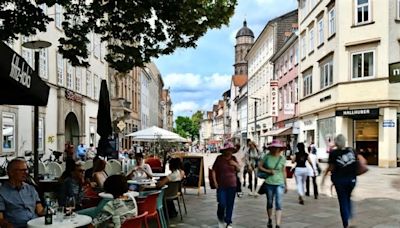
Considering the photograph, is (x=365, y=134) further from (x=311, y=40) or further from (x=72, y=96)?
(x=72, y=96)

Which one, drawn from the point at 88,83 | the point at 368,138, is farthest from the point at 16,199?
the point at 88,83

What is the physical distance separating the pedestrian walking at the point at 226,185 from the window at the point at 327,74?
863 inches

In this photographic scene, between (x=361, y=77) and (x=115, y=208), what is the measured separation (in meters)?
23.7

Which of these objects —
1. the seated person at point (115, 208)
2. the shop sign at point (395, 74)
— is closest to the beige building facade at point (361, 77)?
the shop sign at point (395, 74)

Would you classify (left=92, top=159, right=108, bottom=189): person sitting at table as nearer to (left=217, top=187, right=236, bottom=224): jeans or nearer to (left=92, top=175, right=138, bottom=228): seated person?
(left=217, top=187, right=236, bottom=224): jeans

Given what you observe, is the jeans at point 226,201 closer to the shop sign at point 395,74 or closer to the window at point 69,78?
the shop sign at point 395,74

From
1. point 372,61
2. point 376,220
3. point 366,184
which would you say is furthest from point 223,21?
point 372,61

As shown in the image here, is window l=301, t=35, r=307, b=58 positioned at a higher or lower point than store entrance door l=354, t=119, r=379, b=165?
higher

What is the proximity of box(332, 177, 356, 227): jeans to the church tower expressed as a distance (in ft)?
313

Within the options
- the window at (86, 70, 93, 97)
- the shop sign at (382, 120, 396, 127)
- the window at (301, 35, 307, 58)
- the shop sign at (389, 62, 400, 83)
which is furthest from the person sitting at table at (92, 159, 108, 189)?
the window at (301, 35, 307, 58)

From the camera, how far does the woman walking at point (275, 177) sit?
852 centimetres

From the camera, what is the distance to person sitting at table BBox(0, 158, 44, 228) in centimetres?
537

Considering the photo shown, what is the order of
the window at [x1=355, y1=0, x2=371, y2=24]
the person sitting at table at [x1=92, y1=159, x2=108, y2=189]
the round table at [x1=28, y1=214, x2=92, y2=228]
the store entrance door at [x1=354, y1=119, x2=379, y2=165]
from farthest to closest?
the store entrance door at [x1=354, y1=119, x2=379, y2=165] → the window at [x1=355, y1=0, x2=371, y2=24] → the person sitting at table at [x1=92, y1=159, x2=108, y2=189] → the round table at [x1=28, y1=214, x2=92, y2=228]

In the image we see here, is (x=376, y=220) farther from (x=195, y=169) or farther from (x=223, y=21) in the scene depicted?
(x=195, y=169)
